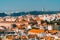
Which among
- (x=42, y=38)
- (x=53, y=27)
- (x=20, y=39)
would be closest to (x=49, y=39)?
(x=42, y=38)

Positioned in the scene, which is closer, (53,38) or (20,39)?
(20,39)

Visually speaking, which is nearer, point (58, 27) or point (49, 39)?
point (49, 39)

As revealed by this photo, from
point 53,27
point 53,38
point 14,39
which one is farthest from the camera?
point 53,27

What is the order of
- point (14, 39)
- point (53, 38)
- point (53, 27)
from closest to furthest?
point (14, 39), point (53, 38), point (53, 27)

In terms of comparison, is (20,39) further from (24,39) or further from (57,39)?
(57,39)

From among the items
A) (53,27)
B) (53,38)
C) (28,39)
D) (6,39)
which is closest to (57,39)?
(53,38)

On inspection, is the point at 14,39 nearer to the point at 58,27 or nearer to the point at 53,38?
the point at 53,38

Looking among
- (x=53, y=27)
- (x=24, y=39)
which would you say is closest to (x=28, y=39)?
(x=24, y=39)
